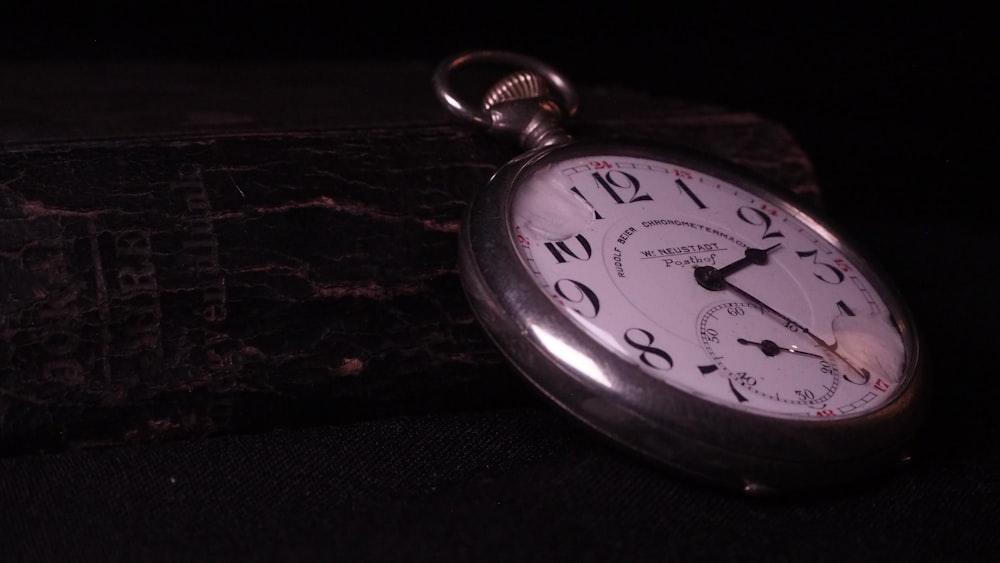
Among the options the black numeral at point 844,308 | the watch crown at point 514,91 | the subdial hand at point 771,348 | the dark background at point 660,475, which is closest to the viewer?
the dark background at point 660,475

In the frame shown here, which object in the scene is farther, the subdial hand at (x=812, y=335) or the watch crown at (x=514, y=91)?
the watch crown at (x=514, y=91)

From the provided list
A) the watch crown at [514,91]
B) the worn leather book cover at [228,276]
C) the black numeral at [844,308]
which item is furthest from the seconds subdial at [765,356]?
the watch crown at [514,91]

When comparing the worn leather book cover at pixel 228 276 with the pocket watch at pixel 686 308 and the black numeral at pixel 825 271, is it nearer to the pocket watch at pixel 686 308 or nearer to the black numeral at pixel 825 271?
the pocket watch at pixel 686 308

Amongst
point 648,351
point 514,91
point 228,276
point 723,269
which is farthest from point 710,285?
point 228,276

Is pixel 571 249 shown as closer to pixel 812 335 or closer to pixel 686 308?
pixel 686 308

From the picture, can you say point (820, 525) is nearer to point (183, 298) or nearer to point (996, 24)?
point (183, 298)

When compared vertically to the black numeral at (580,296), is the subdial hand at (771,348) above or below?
below
